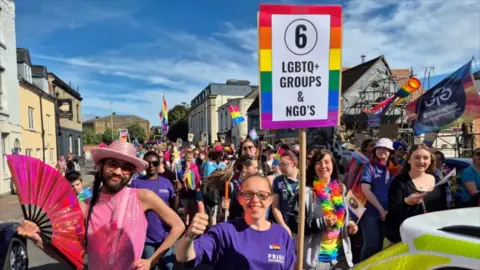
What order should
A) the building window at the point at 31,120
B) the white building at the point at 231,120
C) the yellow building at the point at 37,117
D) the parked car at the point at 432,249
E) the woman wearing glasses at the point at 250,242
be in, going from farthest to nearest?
the white building at the point at 231,120 → the building window at the point at 31,120 → the yellow building at the point at 37,117 → the woman wearing glasses at the point at 250,242 → the parked car at the point at 432,249

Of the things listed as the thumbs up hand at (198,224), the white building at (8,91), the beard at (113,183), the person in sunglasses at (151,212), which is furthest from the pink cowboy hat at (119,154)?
the white building at (8,91)

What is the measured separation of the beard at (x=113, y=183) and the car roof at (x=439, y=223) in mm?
1723

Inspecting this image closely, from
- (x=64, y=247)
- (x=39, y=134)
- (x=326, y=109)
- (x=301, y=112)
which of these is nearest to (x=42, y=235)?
(x=64, y=247)

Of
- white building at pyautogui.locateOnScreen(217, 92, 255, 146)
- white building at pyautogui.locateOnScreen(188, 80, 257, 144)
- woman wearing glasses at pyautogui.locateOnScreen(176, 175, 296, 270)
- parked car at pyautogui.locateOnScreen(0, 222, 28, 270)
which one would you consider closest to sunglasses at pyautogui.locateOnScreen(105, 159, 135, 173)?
woman wearing glasses at pyautogui.locateOnScreen(176, 175, 296, 270)

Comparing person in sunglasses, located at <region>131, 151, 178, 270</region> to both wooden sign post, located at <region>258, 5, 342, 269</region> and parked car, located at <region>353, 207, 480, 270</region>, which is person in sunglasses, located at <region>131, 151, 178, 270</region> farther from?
parked car, located at <region>353, 207, 480, 270</region>

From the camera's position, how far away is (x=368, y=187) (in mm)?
4172

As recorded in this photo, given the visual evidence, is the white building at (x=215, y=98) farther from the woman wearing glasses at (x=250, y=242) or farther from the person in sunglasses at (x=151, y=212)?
the woman wearing glasses at (x=250, y=242)

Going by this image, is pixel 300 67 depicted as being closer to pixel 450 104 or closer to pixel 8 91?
pixel 450 104

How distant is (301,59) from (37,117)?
21809 mm

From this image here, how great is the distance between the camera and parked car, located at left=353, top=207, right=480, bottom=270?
1524 mm

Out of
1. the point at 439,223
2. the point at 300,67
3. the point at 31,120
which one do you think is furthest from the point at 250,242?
the point at 31,120

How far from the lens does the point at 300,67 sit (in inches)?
97.4

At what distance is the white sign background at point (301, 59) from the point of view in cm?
240

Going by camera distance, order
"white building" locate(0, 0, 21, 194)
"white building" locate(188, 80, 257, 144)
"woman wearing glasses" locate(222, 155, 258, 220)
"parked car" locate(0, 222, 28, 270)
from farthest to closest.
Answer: "white building" locate(188, 80, 257, 144), "white building" locate(0, 0, 21, 194), "woman wearing glasses" locate(222, 155, 258, 220), "parked car" locate(0, 222, 28, 270)
